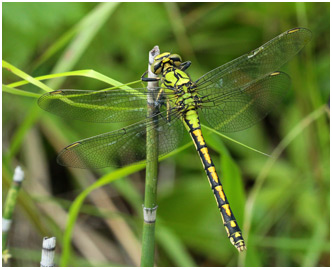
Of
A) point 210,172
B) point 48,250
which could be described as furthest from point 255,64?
point 48,250

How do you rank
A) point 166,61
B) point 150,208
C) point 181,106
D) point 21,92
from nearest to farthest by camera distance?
point 150,208
point 21,92
point 181,106
point 166,61

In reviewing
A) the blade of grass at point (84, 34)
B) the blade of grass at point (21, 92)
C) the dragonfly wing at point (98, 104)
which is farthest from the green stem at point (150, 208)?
the blade of grass at point (84, 34)

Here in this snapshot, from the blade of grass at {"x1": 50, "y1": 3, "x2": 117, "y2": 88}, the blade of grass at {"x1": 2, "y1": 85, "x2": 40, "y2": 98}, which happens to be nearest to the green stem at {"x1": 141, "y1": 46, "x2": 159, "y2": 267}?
the blade of grass at {"x1": 2, "y1": 85, "x2": 40, "y2": 98}

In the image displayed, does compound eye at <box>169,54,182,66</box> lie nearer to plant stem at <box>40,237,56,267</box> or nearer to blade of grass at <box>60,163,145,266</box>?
blade of grass at <box>60,163,145,266</box>

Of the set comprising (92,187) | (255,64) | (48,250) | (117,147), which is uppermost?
(255,64)

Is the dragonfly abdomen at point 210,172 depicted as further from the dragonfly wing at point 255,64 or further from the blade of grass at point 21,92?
the blade of grass at point 21,92

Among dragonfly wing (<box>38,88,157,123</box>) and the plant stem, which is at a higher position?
dragonfly wing (<box>38,88,157,123</box>)

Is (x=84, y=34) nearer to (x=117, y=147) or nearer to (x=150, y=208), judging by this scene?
(x=117, y=147)
